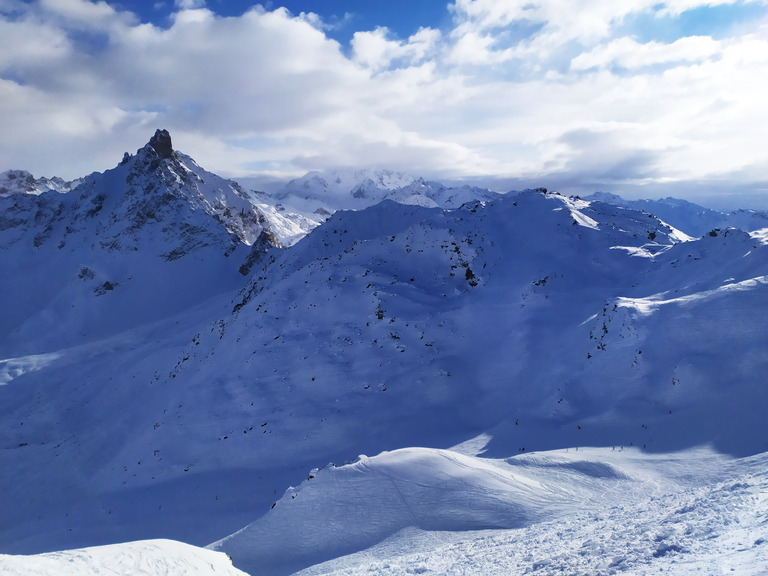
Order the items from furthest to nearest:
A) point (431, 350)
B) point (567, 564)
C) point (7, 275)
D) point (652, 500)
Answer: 1. point (7, 275)
2. point (431, 350)
3. point (652, 500)
4. point (567, 564)

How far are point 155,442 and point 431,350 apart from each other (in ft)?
56.9

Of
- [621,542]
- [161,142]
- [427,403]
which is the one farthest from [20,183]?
[621,542]

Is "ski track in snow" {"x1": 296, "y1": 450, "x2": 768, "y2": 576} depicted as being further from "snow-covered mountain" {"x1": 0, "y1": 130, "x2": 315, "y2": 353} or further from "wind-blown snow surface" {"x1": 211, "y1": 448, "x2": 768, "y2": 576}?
"snow-covered mountain" {"x1": 0, "y1": 130, "x2": 315, "y2": 353}

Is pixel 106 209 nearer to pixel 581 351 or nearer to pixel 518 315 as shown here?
pixel 518 315

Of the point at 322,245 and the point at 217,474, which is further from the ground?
the point at 322,245

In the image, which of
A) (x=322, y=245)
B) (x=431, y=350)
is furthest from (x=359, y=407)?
(x=322, y=245)

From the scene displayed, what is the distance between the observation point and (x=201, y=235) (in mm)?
77500

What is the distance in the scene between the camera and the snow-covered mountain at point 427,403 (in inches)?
575

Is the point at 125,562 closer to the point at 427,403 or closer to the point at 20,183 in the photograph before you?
the point at 427,403

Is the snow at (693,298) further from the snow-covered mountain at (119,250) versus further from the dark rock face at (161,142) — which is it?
the dark rock face at (161,142)

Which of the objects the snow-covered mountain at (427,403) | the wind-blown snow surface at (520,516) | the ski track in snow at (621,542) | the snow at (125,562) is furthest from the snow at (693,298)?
the snow at (125,562)

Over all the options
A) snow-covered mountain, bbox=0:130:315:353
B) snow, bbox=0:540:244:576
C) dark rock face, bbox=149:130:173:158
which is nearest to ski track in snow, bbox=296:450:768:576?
snow, bbox=0:540:244:576

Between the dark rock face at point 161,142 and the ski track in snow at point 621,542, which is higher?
the dark rock face at point 161,142

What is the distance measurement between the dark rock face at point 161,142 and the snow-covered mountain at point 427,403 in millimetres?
49888
